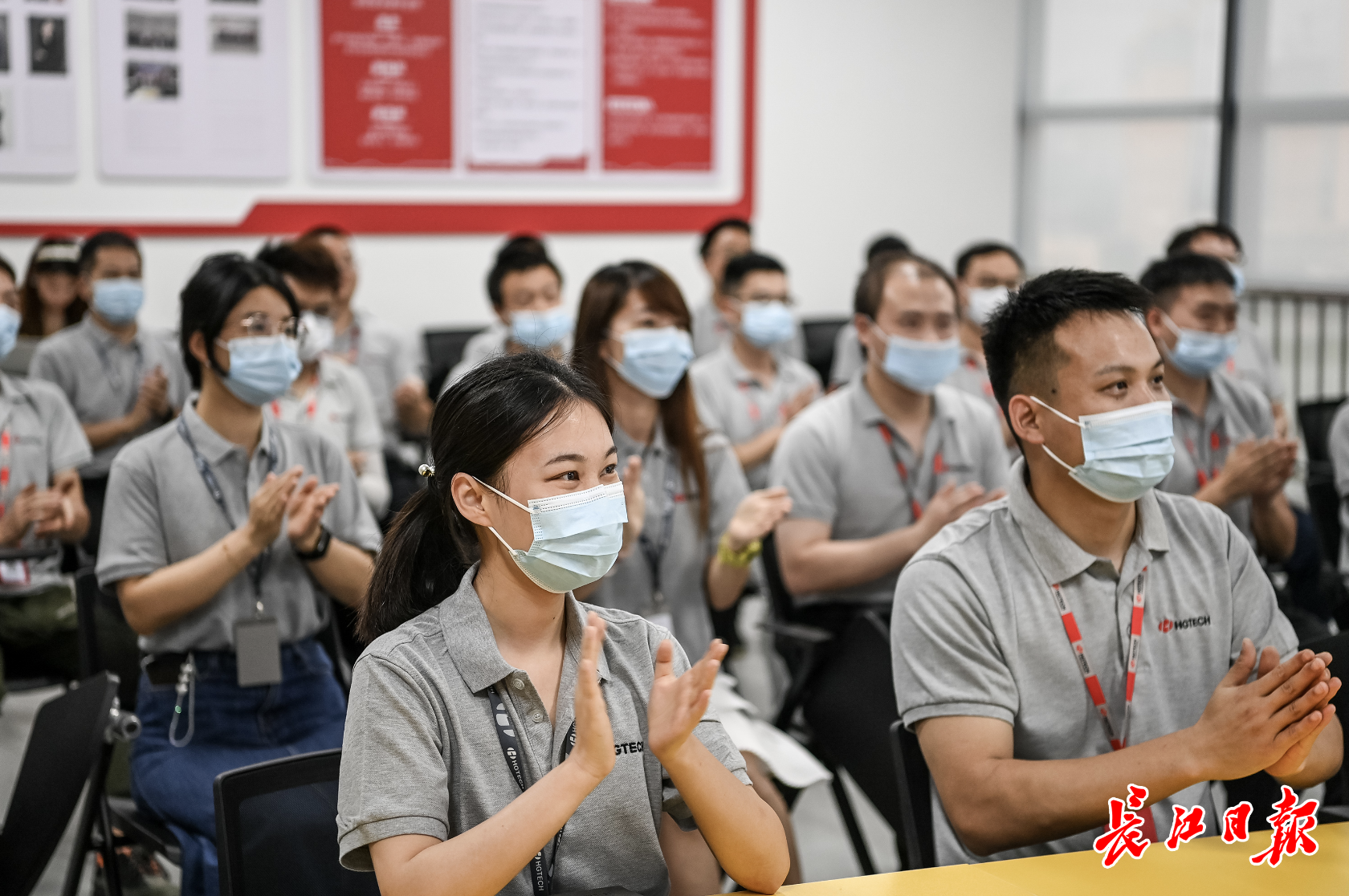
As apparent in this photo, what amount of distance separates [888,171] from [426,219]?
2.67m

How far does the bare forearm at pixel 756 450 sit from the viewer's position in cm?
423

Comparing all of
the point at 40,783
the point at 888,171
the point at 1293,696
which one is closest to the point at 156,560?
the point at 40,783

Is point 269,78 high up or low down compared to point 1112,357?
up

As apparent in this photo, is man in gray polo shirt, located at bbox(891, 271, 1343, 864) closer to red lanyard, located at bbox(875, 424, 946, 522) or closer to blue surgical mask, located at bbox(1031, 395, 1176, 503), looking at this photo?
blue surgical mask, located at bbox(1031, 395, 1176, 503)

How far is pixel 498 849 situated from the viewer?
1.36 meters

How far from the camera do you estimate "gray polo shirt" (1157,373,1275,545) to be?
321cm

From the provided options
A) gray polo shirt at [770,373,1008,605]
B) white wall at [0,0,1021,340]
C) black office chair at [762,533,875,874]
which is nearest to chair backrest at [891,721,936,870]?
black office chair at [762,533,875,874]

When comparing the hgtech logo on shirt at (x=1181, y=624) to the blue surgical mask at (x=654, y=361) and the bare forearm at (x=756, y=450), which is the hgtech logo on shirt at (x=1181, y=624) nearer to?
the blue surgical mask at (x=654, y=361)

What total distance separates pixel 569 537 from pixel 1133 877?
0.81 metres

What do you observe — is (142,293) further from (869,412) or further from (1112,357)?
(1112,357)

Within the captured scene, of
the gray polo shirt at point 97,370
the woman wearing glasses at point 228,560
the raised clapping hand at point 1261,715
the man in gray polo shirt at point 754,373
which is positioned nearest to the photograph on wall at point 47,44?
the gray polo shirt at point 97,370

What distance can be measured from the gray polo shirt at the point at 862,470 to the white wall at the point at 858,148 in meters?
3.50

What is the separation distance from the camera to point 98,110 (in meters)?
5.48

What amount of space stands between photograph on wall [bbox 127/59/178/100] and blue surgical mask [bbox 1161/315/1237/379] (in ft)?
14.5
